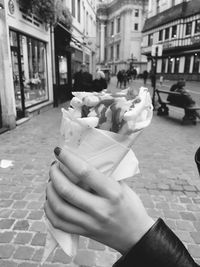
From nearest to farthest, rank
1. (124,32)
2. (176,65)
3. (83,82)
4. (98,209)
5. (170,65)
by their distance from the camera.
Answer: (98,209) → (83,82) → (176,65) → (170,65) → (124,32)

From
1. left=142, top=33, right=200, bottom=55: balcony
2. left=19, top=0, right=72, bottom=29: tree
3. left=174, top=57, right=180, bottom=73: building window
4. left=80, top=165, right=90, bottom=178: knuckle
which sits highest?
left=142, top=33, right=200, bottom=55: balcony

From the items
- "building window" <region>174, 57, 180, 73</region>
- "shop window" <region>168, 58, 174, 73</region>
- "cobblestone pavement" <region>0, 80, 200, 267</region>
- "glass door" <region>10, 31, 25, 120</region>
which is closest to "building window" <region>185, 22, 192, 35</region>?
"building window" <region>174, 57, 180, 73</region>

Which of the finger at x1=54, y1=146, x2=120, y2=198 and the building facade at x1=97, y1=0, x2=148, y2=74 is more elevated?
the building facade at x1=97, y1=0, x2=148, y2=74

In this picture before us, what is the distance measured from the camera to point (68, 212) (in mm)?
775

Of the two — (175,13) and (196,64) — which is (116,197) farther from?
(175,13)

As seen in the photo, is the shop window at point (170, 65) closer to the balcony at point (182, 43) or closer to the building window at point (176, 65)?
the building window at point (176, 65)

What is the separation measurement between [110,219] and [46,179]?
375 centimetres

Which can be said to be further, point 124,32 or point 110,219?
point 124,32

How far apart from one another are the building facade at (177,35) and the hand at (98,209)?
38302 mm

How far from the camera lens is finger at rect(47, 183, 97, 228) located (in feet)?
2.48

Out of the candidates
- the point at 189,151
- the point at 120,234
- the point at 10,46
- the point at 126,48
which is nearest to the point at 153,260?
the point at 120,234

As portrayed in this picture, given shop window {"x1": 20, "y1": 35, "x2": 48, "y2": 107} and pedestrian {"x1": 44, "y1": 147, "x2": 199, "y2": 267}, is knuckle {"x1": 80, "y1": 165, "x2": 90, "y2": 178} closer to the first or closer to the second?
pedestrian {"x1": 44, "y1": 147, "x2": 199, "y2": 267}

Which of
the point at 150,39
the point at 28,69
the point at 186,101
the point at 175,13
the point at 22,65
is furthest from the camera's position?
the point at 150,39

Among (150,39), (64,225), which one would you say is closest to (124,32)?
(150,39)
